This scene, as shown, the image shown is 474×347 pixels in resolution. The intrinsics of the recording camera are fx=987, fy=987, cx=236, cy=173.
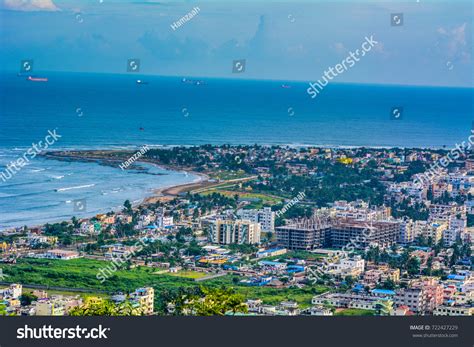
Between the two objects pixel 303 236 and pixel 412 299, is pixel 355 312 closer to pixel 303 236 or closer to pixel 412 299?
pixel 412 299

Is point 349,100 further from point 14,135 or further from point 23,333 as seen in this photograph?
point 23,333

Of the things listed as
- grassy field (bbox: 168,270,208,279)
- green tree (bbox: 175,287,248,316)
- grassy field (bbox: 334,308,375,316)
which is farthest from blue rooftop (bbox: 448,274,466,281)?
green tree (bbox: 175,287,248,316)

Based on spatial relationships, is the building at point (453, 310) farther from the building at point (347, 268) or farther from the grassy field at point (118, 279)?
the building at point (347, 268)

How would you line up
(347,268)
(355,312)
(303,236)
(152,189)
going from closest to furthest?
(355,312), (347,268), (303,236), (152,189)

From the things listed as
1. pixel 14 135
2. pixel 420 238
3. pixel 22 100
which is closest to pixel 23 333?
pixel 420 238

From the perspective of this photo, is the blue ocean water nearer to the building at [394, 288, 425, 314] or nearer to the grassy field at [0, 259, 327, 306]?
the grassy field at [0, 259, 327, 306]

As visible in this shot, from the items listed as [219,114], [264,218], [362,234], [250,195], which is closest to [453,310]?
[362,234]

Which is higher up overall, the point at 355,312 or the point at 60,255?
the point at 60,255

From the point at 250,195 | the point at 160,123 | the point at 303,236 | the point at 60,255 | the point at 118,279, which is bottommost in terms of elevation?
the point at 118,279

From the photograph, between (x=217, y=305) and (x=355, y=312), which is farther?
(x=355, y=312)
